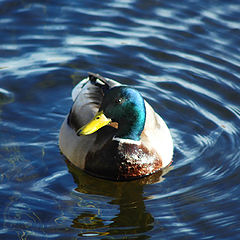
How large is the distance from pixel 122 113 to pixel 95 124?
0.32m

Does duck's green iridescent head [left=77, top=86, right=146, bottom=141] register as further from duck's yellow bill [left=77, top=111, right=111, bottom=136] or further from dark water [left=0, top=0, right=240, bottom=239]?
dark water [left=0, top=0, right=240, bottom=239]

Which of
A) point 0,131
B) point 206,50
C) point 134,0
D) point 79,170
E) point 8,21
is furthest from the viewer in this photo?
point 134,0

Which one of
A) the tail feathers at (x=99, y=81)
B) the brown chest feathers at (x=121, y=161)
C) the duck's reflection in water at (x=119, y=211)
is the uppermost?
the tail feathers at (x=99, y=81)

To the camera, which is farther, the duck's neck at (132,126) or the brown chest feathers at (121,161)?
the brown chest feathers at (121,161)

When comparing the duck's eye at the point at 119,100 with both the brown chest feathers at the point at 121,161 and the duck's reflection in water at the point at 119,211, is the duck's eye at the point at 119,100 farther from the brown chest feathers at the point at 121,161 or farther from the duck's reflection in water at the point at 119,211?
the duck's reflection in water at the point at 119,211

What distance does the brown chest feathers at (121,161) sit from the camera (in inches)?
253

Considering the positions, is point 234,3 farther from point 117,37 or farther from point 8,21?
point 8,21

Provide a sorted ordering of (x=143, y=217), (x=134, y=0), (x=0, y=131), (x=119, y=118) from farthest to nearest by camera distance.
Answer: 1. (x=134, y=0)
2. (x=0, y=131)
3. (x=119, y=118)
4. (x=143, y=217)

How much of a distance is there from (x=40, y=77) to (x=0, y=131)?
4.90 feet

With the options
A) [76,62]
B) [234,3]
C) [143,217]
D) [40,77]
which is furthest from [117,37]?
[143,217]

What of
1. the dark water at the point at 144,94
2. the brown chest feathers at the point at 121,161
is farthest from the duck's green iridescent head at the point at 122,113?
the dark water at the point at 144,94

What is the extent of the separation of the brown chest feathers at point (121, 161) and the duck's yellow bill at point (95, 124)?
36 cm

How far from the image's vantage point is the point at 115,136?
6.45 metres

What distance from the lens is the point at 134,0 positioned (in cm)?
1074
